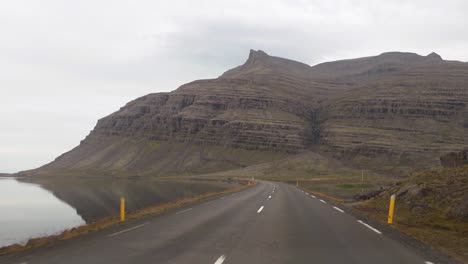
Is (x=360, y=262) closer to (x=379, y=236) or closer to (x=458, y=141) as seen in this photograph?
(x=379, y=236)

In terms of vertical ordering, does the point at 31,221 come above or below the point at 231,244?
below

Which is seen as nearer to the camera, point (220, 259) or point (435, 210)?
point (220, 259)

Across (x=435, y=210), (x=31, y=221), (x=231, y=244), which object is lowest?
(x=31, y=221)

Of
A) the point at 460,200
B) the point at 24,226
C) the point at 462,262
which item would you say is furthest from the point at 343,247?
the point at 24,226

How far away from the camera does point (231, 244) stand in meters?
13.2

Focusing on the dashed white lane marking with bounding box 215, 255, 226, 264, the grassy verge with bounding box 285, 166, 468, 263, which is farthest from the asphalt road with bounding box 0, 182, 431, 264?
the grassy verge with bounding box 285, 166, 468, 263

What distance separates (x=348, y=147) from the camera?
193125 mm

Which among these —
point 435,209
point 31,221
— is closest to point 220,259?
point 435,209

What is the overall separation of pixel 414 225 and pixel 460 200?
366 cm

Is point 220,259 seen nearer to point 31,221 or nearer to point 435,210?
point 435,210

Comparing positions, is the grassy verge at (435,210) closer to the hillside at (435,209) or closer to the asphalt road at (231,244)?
the hillside at (435,209)

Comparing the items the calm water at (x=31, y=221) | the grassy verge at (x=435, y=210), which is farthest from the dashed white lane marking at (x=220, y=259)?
the calm water at (x=31, y=221)

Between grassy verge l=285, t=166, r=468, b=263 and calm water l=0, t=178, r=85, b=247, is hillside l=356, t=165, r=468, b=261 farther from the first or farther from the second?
calm water l=0, t=178, r=85, b=247

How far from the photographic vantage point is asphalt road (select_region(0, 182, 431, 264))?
11.2 meters
